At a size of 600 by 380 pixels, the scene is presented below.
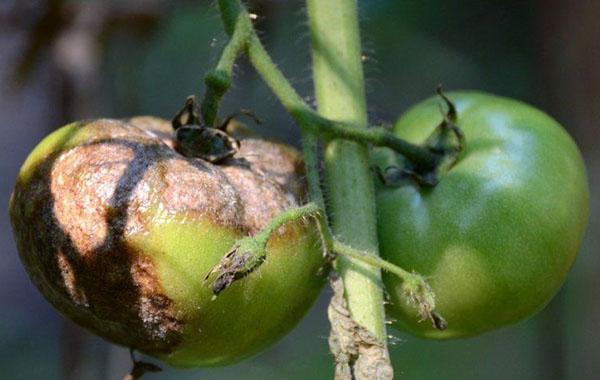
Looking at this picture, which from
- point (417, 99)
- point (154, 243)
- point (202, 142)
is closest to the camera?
point (154, 243)

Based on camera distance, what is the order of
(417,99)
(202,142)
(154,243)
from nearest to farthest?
(154,243)
(202,142)
(417,99)

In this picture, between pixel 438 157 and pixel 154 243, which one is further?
pixel 438 157

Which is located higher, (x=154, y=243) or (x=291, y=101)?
(x=291, y=101)

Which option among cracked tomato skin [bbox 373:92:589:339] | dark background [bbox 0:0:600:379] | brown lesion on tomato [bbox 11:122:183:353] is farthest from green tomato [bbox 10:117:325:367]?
dark background [bbox 0:0:600:379]

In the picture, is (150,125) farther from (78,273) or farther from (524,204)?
(524,204)

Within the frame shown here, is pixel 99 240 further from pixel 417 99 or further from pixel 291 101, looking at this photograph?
pixel 417 99

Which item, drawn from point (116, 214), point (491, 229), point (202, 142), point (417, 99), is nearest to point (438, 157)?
point (491, 229)

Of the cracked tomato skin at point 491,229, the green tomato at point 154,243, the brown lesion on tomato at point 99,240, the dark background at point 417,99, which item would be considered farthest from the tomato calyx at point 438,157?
the dark background at point 417,99

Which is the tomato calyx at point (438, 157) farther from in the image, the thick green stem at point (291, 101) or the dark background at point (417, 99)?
the dark background at point (417, 99)

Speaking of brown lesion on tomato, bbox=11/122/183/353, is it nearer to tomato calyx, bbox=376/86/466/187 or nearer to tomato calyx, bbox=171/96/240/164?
tomato calyx, bbox=171/96/240/164
